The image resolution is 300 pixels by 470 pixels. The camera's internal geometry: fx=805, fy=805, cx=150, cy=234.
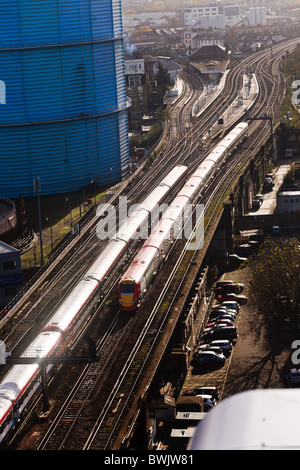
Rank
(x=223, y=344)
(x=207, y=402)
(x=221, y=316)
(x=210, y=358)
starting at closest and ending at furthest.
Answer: (x=207, y=402)
(x=210, y=358)
(x=223, y=344)
(x=221, y=316)

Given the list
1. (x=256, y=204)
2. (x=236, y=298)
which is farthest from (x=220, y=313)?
(x=256, y=204)

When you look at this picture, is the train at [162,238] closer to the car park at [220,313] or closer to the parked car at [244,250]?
the car park at [220,313]

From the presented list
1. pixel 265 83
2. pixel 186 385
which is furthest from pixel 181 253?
pixel 265 83

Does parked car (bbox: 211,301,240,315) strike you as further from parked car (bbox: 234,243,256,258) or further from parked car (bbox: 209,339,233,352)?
parked car (bbox: 234,243,256,258)

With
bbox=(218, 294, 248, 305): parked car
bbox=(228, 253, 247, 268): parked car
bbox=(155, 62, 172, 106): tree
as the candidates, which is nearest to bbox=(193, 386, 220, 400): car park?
bbox=(218, 294, 248, 305): parked car

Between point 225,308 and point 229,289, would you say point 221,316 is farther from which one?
point 229,289

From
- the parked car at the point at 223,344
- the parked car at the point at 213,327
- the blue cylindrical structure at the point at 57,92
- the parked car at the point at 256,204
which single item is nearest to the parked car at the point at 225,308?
the parked car at the point at 213,327
